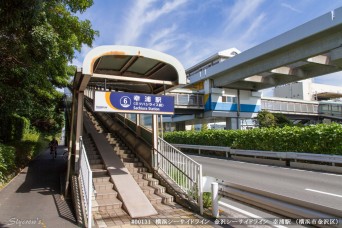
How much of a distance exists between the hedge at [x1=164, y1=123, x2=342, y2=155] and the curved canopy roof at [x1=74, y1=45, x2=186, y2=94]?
936 cm

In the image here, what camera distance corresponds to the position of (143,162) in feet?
31.2

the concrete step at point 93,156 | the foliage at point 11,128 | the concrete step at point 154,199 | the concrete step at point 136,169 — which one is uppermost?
the foliage at point 11,128

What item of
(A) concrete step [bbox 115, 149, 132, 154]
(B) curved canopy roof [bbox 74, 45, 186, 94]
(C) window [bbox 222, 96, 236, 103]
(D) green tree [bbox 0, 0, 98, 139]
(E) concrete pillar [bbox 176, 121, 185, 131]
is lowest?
(A) concrete step [bbox 115, 149, 132, 154]

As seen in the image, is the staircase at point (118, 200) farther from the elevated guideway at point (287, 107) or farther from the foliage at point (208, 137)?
the elevated guideway at point (287, 107)

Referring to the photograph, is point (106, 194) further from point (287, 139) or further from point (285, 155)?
point (287, 139)

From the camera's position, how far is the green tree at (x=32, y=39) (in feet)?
19.0

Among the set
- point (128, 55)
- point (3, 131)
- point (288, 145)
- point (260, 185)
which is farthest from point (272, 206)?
→ point (3, 131)

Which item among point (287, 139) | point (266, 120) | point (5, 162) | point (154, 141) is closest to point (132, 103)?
point (154, 141)

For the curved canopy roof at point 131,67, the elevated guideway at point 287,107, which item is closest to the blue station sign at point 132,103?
the curved canopy roof at point 131,67

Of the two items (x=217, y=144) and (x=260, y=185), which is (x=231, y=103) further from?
(x=260, y=185)

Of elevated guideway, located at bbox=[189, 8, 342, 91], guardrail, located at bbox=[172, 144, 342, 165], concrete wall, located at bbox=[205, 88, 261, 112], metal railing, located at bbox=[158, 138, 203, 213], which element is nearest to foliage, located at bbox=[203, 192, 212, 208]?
metal railing, located at bbox=[158, 138, 203, 213]

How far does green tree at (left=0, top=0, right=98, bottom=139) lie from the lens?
5.80 meters

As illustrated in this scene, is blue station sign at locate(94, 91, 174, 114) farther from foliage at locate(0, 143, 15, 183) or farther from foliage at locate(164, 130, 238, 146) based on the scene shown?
foliage at locate(164, 130, 238, 146)

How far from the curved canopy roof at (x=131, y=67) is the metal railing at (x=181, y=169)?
214 cm
